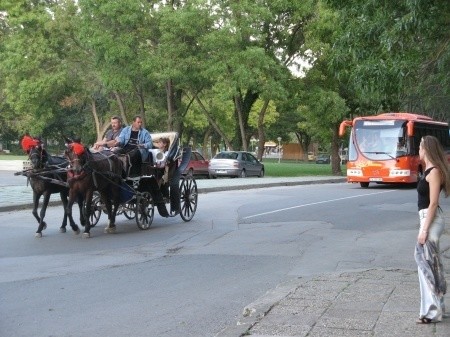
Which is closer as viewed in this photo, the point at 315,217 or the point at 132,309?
the point at 132,309

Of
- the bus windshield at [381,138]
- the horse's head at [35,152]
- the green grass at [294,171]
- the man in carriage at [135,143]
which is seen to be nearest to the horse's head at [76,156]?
the horse's head at [35,152]

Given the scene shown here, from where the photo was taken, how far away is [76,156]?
13016 millimetres

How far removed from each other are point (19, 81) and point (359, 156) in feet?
79.8

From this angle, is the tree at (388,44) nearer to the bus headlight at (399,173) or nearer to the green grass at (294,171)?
the bus headlight at (399,173)

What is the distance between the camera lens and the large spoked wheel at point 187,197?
16812mm

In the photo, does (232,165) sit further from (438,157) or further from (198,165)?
(438,157)

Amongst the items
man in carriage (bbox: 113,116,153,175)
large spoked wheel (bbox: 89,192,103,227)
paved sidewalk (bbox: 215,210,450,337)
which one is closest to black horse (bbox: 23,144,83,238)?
large spoked wheel (bbox: 89,192,103,227)

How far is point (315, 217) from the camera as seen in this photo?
17594 millimetres

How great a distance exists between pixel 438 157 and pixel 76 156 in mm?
7703

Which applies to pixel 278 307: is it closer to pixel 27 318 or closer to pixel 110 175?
pixel 27 318

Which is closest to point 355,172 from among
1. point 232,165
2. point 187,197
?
point 232,165

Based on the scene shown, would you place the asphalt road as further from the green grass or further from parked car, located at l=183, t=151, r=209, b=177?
the green grass

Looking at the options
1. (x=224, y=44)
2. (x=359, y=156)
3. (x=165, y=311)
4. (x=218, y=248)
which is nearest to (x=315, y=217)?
(x=218, y=248)

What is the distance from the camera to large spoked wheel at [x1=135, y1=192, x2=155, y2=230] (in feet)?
48.0
